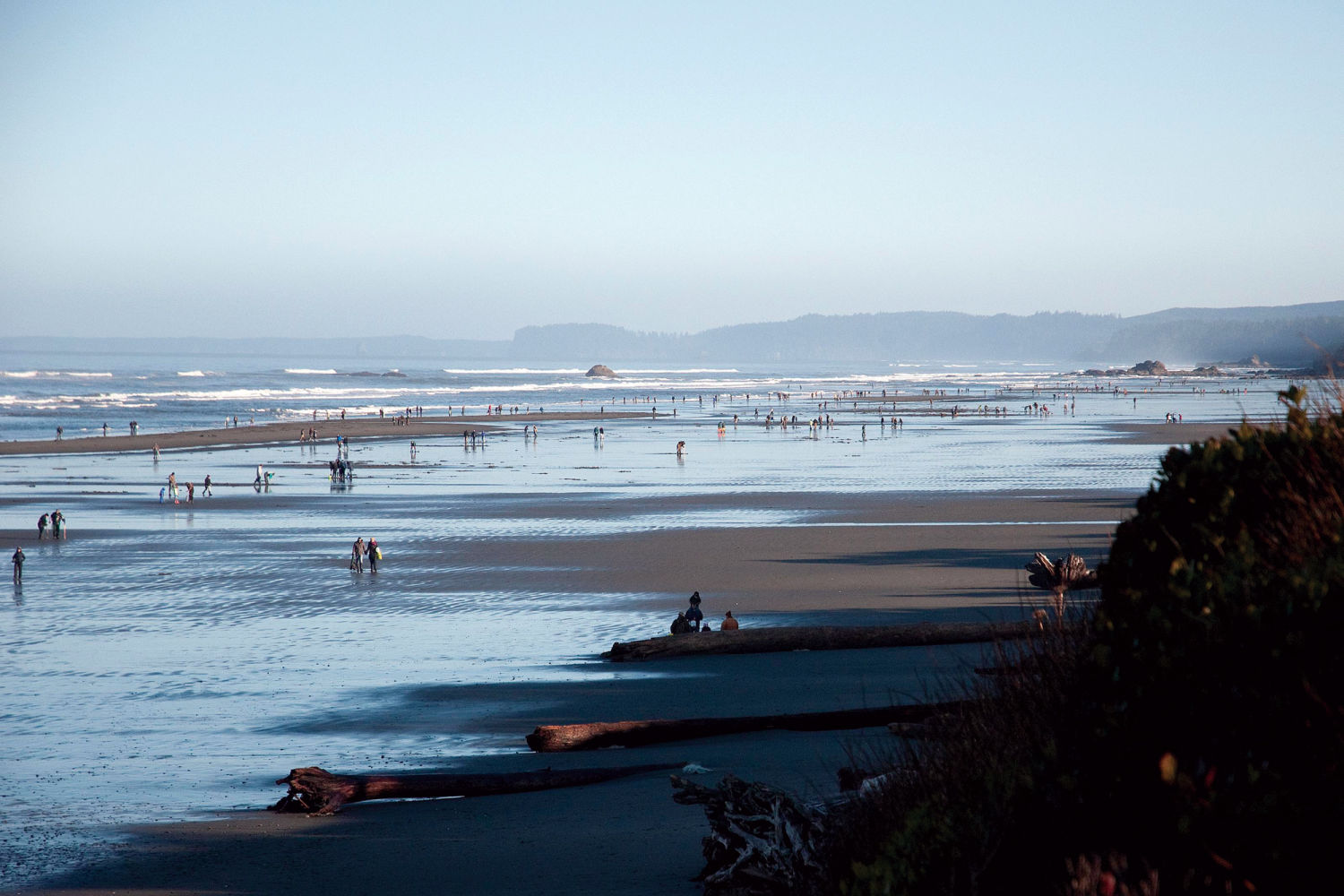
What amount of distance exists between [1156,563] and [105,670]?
663 inches

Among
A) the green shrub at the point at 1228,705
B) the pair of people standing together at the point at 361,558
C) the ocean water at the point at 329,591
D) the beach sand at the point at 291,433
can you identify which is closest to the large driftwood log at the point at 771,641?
the ocean water at the point at 329,591

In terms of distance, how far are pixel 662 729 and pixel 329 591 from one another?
1362 cm

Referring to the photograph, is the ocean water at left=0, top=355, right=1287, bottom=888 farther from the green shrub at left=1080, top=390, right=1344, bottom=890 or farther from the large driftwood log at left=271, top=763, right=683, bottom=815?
the green shrub at left=1080, top=390, right=1344, bottom=890

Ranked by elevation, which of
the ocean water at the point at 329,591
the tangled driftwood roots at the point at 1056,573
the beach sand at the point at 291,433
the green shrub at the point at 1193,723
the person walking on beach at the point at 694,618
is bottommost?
the ocean water at the point at 329,591

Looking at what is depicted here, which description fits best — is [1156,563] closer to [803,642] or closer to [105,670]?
[803,642]

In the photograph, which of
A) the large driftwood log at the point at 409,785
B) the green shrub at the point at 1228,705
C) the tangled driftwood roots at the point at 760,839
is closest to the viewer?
the green shrub at the point at 1228,705

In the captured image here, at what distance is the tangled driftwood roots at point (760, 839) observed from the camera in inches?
277

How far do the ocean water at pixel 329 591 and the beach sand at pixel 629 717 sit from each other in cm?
41

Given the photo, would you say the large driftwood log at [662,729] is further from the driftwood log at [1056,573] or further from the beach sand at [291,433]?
the beach sand at [291,433]

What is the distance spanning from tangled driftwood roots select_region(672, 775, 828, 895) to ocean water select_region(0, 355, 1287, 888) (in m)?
6.00

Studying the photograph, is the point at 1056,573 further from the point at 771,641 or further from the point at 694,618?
the point at 694,618

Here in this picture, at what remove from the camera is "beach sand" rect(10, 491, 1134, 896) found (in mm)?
9367

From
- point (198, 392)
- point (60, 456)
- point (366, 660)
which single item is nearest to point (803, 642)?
point (366, 660)

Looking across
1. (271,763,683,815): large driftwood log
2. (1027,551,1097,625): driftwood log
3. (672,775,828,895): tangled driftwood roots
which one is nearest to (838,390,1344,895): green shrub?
(672,775,828,895): tangled driftwood roots
